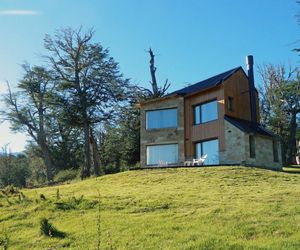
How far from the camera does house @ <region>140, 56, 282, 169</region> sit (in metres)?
25.4

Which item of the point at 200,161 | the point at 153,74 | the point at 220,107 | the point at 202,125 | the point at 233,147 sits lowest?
the point at 200,161

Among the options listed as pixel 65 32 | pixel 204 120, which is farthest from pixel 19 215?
pixel 65 32

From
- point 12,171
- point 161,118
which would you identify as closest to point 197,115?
point 161,118

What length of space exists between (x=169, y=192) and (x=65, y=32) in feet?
77.7

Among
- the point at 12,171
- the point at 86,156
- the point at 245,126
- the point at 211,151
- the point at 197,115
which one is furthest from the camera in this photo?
the point at 12,171

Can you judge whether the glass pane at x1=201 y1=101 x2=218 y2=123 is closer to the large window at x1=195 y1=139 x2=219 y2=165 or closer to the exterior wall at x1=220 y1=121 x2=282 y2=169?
the exterior wall at x1=220 y1=121 x2=282 y2=169

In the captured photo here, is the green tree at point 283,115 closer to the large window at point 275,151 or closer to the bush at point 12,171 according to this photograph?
the large window at point 275,151

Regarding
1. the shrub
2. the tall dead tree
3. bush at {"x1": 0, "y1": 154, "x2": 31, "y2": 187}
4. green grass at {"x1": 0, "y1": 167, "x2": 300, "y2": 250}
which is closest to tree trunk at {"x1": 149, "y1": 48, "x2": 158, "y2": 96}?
the tall dead tree

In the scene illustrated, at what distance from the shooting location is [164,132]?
28922mm

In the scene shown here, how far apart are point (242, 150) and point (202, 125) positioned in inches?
148

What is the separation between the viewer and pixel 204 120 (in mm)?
27562

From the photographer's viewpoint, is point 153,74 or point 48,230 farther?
point 153,74

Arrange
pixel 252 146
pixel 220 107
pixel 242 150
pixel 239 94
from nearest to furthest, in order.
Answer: pixel 242 150, pixel 252 146, pixel 220 107, pixel 239 94

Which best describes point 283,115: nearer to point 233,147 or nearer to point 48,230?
point 233,147
